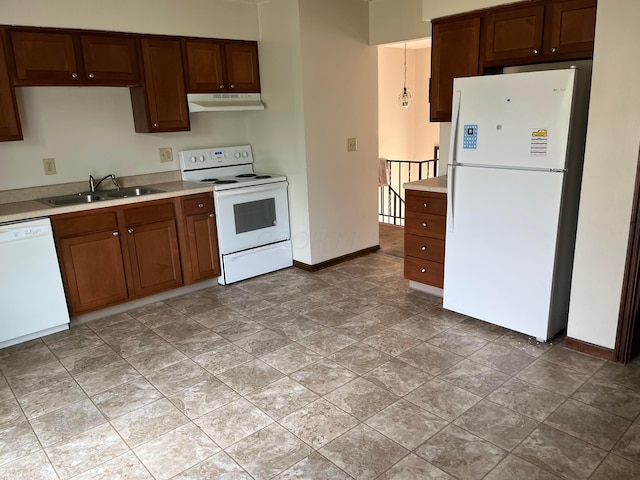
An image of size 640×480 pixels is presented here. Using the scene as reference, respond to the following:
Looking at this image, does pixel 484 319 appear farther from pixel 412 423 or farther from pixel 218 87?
pixel 218 87

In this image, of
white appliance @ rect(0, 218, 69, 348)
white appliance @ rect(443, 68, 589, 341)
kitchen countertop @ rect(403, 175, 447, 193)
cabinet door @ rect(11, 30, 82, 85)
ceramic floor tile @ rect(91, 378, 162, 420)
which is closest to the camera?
ceramic floor tile @ rect(91, 378, 162, 420)

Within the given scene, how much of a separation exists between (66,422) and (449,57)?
335 centimetres

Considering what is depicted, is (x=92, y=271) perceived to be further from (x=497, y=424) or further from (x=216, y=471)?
(x=497, y=424)

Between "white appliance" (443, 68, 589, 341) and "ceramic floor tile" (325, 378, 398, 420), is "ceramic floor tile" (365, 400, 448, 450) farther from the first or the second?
"white appliance" (443, 68, 589, 341)

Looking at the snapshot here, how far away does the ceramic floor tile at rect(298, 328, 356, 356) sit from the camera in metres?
3.10

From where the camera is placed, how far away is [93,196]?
385cm

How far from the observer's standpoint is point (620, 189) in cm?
261

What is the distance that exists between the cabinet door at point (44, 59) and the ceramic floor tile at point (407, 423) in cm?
310

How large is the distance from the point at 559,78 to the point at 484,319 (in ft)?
5.20

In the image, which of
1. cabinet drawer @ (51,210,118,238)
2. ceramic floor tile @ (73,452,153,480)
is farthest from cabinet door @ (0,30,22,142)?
ceramic floor tile @ (73,452,153,480)

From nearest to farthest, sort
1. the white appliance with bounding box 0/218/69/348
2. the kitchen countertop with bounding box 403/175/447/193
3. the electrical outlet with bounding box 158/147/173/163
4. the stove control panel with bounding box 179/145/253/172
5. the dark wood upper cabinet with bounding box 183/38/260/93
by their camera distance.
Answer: the white appliance with bounding box 0/218/69/348 → the kitchen countertop with bounding box 403/175/447/193 → the dark wood upper cabinet with bounding box 183/38/260/93 → the electrical outlet with bounding box 158/147/173/163 → the stove control panel with bounding box 179/145/253/172

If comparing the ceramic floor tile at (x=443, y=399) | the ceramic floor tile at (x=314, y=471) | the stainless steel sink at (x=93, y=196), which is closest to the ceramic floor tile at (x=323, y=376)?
the ceramic floor tile at (x=443, y=399)

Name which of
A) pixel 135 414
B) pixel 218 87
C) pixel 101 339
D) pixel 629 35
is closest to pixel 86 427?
pixel 135 414

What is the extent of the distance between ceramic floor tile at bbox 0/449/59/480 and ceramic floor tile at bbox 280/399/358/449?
1034 millimetres
